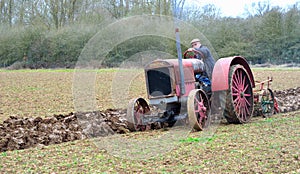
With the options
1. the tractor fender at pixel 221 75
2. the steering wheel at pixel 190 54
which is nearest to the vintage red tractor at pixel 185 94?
the tractor fender at pixel 221 75

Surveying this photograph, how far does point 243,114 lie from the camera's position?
933cm

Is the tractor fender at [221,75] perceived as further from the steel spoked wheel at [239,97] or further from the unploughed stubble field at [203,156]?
the unploughed stubble field at [203,156]

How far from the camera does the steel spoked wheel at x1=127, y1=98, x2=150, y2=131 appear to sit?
8.57 meters

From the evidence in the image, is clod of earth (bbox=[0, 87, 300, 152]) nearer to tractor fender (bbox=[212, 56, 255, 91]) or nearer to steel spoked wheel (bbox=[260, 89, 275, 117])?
tractor fender (bbox=[212, 56, 255, 91])

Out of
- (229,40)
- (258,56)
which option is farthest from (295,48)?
(229,40)

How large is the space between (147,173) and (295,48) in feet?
114

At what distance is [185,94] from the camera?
28.1 feet

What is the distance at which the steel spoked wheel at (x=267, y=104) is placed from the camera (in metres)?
10.3

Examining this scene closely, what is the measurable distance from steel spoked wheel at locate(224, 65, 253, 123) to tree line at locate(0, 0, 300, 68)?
77.8 feet

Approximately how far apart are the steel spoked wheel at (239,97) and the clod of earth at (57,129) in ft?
6.46

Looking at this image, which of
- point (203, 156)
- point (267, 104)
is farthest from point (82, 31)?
point (203, 156)

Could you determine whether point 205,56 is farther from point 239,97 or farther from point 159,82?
point 159,82

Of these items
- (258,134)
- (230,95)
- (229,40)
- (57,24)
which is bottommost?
(258,134)

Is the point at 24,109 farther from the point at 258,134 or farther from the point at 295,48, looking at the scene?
the point at 295,48
